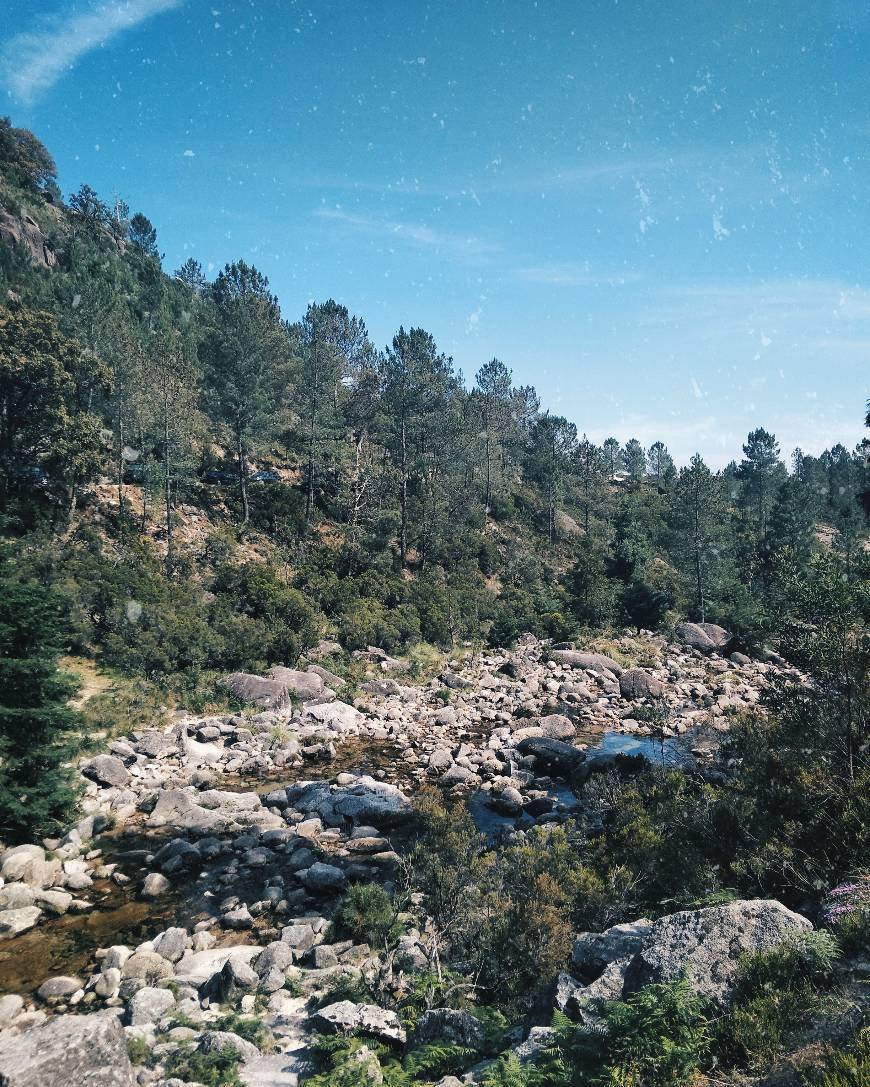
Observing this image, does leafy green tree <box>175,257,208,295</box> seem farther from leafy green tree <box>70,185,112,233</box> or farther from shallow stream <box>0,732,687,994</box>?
shallow stream <box>0,732,687,994</box>

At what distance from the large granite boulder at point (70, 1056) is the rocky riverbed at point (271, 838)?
3 cm

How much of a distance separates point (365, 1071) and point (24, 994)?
7.16 meters

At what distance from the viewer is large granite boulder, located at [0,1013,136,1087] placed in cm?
660

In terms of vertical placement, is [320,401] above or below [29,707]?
above

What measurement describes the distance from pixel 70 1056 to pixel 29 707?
9.30 m

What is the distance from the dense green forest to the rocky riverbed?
5.76 metres

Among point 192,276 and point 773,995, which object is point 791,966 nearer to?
point 773,995

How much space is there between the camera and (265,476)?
50.8 m

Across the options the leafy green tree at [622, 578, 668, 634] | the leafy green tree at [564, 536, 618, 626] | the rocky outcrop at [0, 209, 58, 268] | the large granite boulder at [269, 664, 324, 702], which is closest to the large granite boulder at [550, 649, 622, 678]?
the leafy green tree at [564, 536, 618, 626]

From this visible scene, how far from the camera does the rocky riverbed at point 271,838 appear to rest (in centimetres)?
948

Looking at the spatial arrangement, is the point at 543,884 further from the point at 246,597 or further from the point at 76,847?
the point at 246,597

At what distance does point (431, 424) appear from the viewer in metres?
50.5

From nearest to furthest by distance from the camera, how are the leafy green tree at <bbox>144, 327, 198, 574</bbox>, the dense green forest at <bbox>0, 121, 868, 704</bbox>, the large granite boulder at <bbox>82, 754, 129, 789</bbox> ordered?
the large granite boulder at <bbox>82, 754, 129, 789</bbox> < the dense green forest at <bbox>0, 121, 868, 704</bbox> < the leafy green tree at <bbox>144, 327, 198, 574</bbox>

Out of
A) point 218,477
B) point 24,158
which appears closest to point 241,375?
point 218,477
